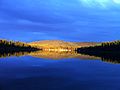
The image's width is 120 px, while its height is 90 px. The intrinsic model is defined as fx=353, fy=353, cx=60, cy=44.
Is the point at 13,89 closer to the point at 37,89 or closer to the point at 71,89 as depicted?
the point at 37,89

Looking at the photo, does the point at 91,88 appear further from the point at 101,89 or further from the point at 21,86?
the point at 21,86

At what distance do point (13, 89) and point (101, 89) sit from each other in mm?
7753

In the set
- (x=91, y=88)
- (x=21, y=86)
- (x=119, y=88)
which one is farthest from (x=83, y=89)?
(x=21, y=86)

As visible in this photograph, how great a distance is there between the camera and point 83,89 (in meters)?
31.6

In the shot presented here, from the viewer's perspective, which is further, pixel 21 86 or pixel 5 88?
pixel 21 86

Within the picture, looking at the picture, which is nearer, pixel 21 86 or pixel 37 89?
pixel 37 89

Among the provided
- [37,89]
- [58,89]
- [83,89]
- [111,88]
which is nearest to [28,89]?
[37,89]

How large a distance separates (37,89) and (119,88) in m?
7.49

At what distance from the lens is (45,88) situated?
1234 inches

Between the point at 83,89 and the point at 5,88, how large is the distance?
6902mm

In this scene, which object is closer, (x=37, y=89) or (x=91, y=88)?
(x=37, y=89)

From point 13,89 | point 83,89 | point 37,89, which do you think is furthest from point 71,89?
point 13,89

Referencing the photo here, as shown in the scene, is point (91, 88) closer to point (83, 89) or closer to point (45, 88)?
point (83, 89)

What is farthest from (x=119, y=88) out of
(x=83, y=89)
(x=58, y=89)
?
(x=58, y=89)
